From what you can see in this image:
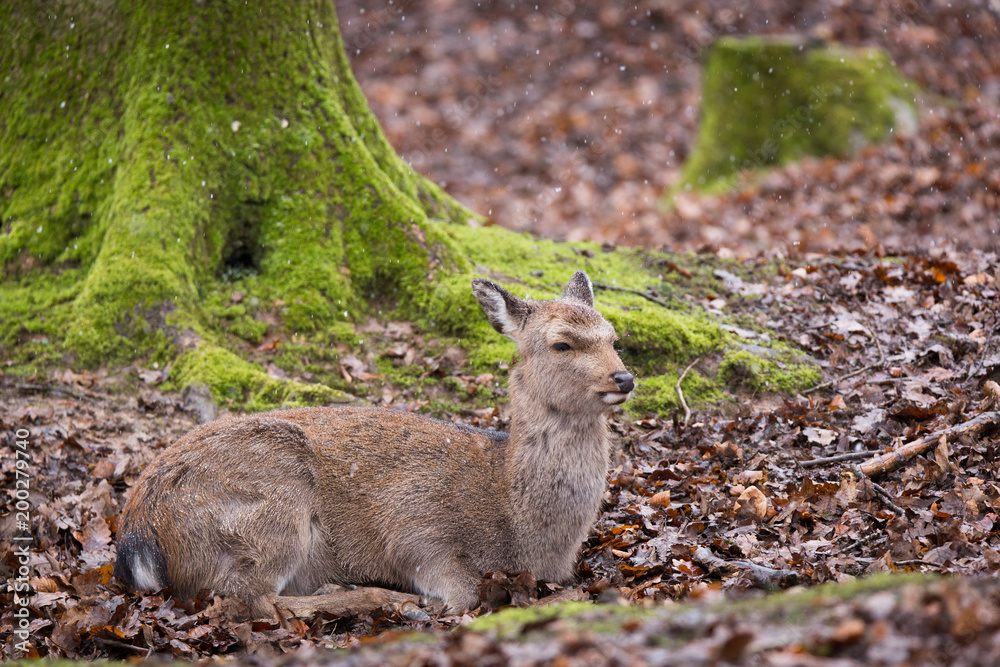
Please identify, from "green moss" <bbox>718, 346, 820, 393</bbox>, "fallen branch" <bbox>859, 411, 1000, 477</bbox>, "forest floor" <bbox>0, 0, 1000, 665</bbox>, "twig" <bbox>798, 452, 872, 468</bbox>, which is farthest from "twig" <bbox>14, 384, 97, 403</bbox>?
"fallen branch" <bbox>859, 411, 1000, 477</bbox>

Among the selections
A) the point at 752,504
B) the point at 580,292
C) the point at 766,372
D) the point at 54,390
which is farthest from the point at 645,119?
the point at 752,504

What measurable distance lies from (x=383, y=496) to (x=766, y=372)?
154 inches

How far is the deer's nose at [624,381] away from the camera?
5.51 meters

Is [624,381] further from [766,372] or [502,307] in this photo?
[766,372]

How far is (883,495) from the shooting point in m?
5.74

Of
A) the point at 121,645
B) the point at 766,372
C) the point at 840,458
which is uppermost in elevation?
the point at 766,372

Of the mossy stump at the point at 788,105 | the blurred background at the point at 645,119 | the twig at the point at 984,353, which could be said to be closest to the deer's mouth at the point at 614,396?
the twig at the point at 984,353

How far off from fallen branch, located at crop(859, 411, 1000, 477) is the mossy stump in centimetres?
1160

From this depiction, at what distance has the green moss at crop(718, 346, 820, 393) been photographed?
25.4 ft

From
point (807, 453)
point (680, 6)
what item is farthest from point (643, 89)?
point (807, 453)

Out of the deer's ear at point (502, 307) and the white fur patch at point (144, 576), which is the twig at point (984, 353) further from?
the white fur patch at point (144, 576)

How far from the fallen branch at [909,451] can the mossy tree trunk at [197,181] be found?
4.67 m

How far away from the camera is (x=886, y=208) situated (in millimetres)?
13828

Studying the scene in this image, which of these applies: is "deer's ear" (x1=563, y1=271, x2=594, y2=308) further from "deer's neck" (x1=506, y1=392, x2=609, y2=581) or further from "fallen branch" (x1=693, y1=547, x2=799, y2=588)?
"fallen branch" (x1=693, y1=547, x2=799, y2=588)
